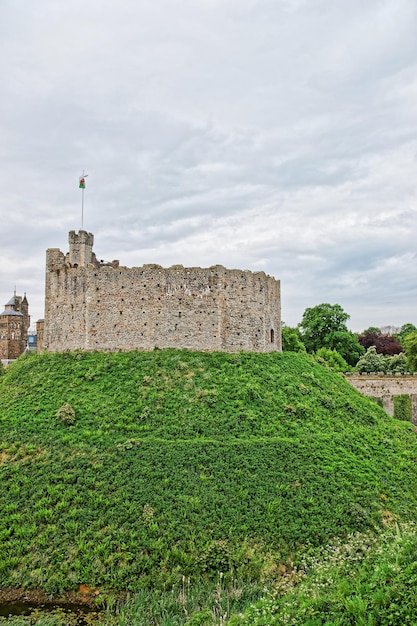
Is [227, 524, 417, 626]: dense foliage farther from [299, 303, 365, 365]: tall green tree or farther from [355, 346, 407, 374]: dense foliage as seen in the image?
[299, 303, 365, 365]: tall green tree

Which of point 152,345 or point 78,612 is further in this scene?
point 152,345

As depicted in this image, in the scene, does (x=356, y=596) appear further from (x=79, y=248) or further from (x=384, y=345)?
(x=384, y=345)

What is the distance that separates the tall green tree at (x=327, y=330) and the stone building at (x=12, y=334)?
40645mm

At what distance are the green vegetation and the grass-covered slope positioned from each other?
0.07 metres

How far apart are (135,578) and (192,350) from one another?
1594 centimetres

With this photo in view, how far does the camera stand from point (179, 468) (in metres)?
22.6

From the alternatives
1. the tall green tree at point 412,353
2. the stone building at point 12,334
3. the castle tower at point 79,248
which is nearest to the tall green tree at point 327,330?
the tall green tree at point 412,353

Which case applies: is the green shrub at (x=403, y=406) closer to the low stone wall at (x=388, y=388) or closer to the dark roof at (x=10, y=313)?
the low stone wall at (x=388, y=388)

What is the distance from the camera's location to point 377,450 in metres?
27.5

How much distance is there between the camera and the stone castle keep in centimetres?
3234

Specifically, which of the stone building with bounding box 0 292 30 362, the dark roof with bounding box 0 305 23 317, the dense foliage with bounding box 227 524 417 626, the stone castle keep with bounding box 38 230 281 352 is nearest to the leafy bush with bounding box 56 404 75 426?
the stone castle keep with bounding box 38 230 281 352

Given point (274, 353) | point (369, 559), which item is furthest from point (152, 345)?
point (369, 559)

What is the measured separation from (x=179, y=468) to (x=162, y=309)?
1229 cm

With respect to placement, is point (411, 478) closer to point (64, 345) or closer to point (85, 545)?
point (85, 545)
